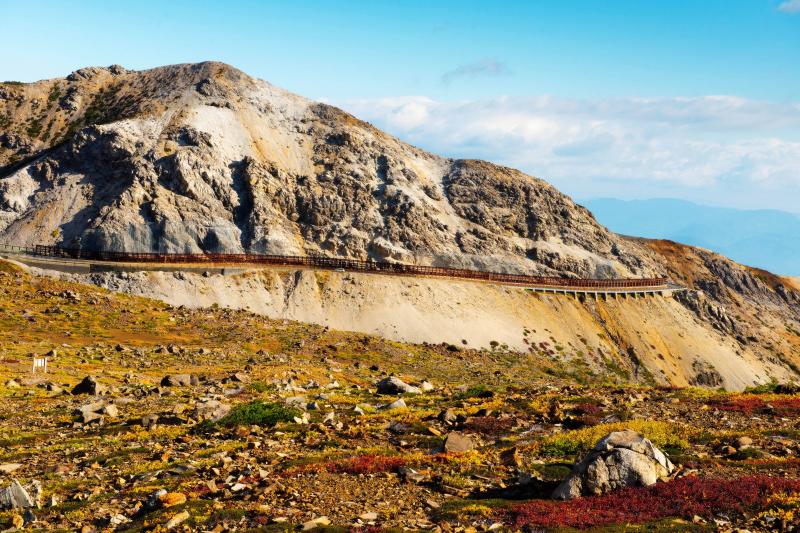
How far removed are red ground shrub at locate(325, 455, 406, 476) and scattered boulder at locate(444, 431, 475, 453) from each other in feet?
7.39

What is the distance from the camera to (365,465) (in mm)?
20500

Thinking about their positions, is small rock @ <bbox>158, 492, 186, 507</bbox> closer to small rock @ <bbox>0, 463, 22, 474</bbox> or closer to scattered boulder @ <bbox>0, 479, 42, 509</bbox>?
scattered boulder @ <bbox>0, 479, 42, 509</bbox>

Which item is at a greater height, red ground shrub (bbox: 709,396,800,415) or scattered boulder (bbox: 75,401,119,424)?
red ground shrub (bbox: 709,396,800,415)

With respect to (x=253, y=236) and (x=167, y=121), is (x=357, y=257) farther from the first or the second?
(x=167, y=121)

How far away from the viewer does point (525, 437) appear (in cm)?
2469

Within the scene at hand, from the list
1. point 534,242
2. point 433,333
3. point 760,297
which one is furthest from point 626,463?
point 760,297

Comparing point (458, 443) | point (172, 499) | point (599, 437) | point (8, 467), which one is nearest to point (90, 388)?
point (8, 467)

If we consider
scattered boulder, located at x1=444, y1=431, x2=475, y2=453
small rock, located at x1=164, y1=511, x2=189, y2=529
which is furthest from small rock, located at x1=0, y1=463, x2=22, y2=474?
scattered boulder, located at x1=444, y1=431, x2=475, y2=453

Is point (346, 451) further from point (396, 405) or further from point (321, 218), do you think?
point (321, 218)

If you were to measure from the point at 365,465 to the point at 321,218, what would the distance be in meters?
89.2

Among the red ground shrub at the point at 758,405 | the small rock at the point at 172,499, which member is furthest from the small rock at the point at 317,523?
the red ground shrub at the point at 758,405

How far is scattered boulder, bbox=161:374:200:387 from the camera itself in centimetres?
3775

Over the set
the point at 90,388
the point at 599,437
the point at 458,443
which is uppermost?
the point at 599,437

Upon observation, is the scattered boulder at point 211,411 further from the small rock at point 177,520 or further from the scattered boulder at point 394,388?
the small rock at point 177,520
